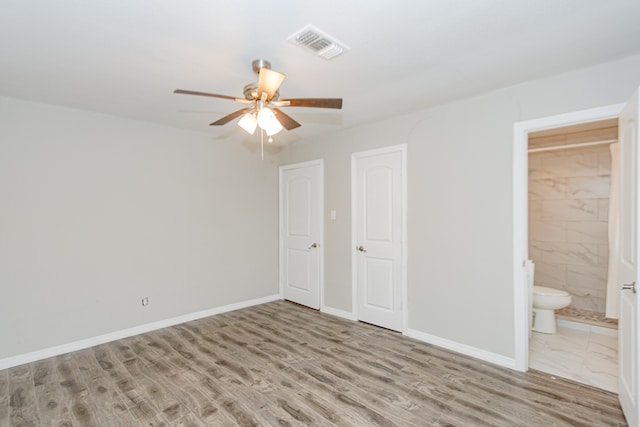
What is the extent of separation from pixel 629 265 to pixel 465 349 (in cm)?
155

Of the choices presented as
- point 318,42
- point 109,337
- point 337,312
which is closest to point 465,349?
point 337,312

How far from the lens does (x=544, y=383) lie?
2551 mm

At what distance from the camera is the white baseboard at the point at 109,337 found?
9.84 feet

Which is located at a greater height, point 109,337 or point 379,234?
point 379,234

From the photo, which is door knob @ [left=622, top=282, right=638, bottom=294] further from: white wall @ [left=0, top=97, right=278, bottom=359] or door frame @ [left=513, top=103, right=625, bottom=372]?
white wall @ [left=0, top=97, right=278, bottom=359]

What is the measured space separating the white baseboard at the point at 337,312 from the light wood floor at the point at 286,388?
62cm

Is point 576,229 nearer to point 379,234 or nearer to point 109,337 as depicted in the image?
point 379,234

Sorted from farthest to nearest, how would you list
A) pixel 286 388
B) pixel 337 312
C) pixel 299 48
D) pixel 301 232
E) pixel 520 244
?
pixel 301 232, pixel 337 312, pixel 520 244, pixel 286 388, pixel 299 48

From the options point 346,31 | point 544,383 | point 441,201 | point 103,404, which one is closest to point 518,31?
point 346,31

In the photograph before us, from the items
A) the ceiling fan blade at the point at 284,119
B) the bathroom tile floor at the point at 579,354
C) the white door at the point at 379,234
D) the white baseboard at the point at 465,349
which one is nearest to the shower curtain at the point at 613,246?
the bathroom tile floor at the point at 579,354

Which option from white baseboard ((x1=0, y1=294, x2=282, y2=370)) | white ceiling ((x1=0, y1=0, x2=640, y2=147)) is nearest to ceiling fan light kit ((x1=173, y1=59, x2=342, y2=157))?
white ceiling ((x1=0, y1=0, x2=640, y2=147))

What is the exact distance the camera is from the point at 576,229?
13.7 feet

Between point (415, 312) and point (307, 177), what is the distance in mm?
2371

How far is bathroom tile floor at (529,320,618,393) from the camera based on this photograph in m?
2.65
